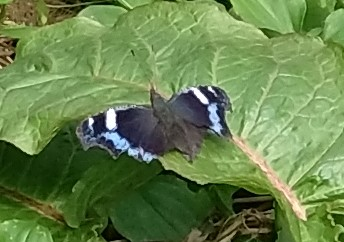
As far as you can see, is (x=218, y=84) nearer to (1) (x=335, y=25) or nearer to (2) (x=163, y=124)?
(2) (x=163, y=124)

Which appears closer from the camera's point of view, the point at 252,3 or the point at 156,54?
the point at 156,54

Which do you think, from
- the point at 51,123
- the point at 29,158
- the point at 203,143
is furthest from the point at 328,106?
the point at 29,158

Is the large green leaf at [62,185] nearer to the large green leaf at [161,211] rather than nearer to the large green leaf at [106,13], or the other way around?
the large green leaf at [161,211]

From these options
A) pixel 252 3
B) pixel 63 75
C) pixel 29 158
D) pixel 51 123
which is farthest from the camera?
pixel 252 3

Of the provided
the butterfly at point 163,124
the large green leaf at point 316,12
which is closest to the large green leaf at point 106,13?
the large green leaf at point 316,12

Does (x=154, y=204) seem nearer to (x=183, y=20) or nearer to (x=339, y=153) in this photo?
(x=183, y=20)

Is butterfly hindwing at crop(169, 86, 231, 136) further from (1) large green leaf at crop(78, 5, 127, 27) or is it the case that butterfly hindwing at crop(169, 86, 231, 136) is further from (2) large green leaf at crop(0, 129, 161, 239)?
(1) large green leaf at crop(78, 5, 127, 27)
